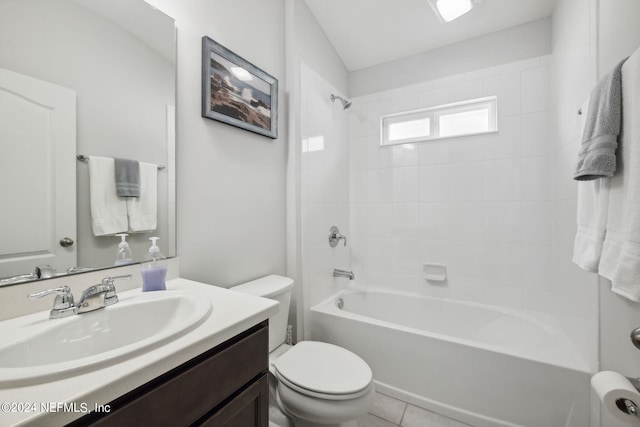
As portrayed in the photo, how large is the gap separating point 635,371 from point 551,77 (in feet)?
5.89

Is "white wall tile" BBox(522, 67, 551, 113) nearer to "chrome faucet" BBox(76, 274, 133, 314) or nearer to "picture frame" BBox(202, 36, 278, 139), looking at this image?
"picture frame" BBox(202, 36, 278, 139)

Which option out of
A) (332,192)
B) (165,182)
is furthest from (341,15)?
(165,182)

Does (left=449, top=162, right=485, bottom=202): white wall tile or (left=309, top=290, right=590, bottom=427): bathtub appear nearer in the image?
(left=309, top=290, right=590, bottom=427): bathtub

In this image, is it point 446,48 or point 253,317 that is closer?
point 253,317

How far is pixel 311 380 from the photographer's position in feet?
3.85

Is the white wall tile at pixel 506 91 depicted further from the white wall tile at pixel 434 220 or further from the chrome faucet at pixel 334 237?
the chrome faucet at pixel 334 237

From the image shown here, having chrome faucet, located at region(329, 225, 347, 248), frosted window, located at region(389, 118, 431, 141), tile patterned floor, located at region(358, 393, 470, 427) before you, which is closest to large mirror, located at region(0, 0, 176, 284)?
chrome faucet, located at region(329, 225, 347, 248)

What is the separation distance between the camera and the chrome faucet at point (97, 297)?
78cm

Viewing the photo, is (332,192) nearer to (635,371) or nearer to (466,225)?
(466,225)

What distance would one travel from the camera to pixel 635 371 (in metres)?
1.01

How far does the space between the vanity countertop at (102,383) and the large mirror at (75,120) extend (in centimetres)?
27

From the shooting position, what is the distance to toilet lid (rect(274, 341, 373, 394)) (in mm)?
1135

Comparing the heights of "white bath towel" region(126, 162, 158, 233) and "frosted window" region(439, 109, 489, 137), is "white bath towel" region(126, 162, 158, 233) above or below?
below

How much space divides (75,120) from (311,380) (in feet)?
4.43
